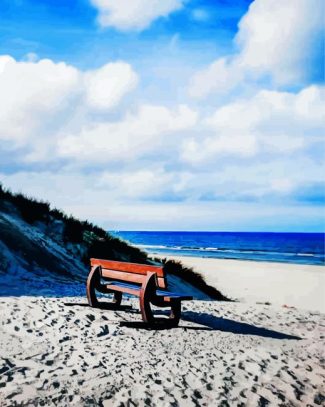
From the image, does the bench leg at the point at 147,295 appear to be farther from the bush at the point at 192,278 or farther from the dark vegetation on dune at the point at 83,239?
the bush at the point at 192,278

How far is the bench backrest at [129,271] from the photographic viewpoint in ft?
22.3

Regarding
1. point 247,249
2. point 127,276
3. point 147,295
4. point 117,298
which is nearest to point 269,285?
point 117,298

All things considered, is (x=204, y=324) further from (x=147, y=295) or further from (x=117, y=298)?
(x=117, y=298)

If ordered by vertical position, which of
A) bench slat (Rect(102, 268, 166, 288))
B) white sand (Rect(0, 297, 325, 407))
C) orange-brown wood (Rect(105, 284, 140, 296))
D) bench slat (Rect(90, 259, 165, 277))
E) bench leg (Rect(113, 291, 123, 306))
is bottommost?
white sand (Rect(0, 297, 325, 407))

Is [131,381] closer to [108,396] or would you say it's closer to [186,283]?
[108,396]

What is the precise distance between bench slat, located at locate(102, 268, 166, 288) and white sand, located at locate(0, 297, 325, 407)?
62 centimetres

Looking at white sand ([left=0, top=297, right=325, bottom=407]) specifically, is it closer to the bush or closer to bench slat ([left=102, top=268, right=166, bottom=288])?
bench slat ([left=102, top=268, right=166, bottom=288])

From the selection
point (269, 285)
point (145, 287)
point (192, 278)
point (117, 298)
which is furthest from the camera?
point (269, 285)

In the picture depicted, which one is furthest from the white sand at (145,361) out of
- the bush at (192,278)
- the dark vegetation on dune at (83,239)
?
the bush at (192,278)

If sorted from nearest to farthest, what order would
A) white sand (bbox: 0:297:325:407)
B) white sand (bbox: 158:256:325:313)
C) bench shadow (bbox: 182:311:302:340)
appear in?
1. white sand (bbox: 0:297:325:407)
2. bench shadow (bbox: 182:311:302:340)
3. white sand (bbox: 158:256:325:313)

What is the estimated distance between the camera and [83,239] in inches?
606

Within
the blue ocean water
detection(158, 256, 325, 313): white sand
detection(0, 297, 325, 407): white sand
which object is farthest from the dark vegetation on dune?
detection(0, 297, 325, 407): white sand

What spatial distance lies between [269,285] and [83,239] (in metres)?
9.17

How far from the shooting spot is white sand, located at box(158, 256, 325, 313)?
16453 millimetres
